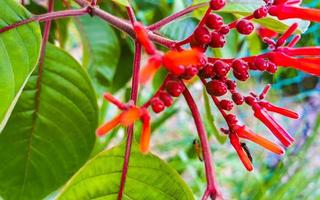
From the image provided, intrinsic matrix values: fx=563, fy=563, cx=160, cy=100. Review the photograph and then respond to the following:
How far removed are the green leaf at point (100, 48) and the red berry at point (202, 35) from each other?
1.75ft

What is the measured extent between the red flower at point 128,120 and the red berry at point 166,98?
0.12 ft

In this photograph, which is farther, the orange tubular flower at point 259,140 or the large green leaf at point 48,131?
the large green leaf at point 48,131

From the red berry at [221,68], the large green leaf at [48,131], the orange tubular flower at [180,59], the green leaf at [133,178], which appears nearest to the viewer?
the orange tubular flower at [180,59]

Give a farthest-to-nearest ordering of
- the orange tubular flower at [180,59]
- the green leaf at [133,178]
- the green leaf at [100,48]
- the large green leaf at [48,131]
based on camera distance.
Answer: the green leaf at [100,48] → the large green leaf at [48,131] → the green leaf at [133,178] → the orange tubular flower at [180,59]

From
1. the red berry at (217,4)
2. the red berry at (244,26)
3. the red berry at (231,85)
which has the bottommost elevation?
the red berry at (231,85)

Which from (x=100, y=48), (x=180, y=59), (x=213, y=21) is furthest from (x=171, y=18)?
(x=100, y=48)

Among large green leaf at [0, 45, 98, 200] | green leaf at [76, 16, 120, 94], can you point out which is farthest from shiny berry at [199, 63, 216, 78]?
green leaf at [76, 16, 120, 94]

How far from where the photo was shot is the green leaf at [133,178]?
616mm

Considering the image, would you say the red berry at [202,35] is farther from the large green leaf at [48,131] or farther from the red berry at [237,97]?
the large green leaf at [48,131]

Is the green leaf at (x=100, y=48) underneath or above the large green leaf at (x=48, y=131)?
above

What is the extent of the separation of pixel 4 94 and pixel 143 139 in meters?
0.19

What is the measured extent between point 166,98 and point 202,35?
74mm

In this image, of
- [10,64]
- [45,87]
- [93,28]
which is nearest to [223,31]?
[10,64]

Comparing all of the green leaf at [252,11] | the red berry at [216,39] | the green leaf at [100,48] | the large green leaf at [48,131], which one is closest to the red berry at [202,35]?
the red berry at [216,39]
